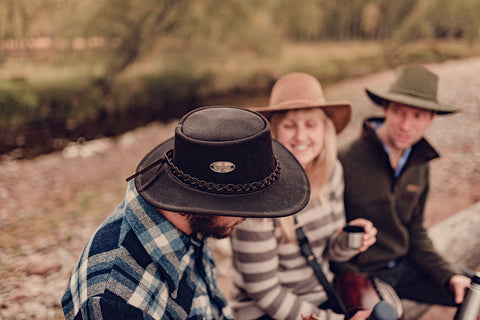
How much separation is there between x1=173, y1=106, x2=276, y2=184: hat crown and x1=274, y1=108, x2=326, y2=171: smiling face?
2.88ft

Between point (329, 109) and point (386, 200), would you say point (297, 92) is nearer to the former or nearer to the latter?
point (329, 109)

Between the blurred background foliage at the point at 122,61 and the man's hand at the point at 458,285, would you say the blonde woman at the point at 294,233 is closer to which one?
the man's hand at the point at 458,285

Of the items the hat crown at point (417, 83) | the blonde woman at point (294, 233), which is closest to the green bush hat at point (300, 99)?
the blonde woman at point (294, 233)

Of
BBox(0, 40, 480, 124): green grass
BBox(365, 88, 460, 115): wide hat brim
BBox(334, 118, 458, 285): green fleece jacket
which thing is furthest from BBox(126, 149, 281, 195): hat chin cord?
BBox(0, 40, 480, 124): green grass

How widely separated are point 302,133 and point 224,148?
1096mm

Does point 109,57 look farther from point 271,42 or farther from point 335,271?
point 335,271

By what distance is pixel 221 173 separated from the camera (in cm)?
123

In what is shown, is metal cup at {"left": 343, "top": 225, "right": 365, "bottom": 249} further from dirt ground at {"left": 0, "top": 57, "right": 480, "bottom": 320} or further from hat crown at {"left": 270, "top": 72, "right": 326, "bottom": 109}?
dirt ground at {"left": 0, "top": 57, "right": 480, "bottom": 320}

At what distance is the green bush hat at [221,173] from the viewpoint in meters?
1.20

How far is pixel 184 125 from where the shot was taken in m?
1.32

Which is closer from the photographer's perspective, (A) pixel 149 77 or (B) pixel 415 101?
(B) pixel 415 101

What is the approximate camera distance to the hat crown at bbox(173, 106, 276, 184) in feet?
3.94

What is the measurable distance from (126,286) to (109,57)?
1634 centimetres

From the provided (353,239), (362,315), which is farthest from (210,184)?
(362,315)
